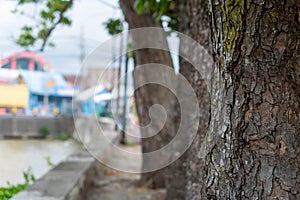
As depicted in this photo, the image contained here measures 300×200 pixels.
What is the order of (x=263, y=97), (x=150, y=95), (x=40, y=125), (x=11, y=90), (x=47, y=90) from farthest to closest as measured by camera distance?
(x=40, y=125) < (x=47, y=90) < (x=150, y=95) < (x=11, y=90) < (x=263, y=97)

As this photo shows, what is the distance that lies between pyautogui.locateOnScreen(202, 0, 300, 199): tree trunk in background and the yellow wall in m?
2.79

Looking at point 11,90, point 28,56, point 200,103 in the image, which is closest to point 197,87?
point 200,103

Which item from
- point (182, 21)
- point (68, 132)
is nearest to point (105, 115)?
point (68, 132)

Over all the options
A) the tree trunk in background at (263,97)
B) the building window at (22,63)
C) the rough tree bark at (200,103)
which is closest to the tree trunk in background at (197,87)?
the rough tree bark at (200,103)

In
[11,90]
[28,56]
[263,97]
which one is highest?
[28,56]

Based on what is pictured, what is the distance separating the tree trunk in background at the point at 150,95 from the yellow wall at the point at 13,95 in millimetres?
1242

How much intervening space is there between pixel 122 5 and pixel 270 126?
2.78 m

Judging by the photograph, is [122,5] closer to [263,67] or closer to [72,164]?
[72,164]

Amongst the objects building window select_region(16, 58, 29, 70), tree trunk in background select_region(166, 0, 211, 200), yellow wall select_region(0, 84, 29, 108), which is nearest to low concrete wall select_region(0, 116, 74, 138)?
yellow wall select_region(0, 84, 29, 108)

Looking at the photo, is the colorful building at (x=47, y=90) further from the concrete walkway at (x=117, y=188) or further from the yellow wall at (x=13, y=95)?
the concrete walkway at (x=117, y=188)

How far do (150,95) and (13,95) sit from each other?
4.79 feet

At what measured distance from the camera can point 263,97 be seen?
3.41 feet

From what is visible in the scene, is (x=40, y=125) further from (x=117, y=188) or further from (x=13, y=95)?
(x=117, y=188)

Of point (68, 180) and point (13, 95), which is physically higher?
point (13, 95)
